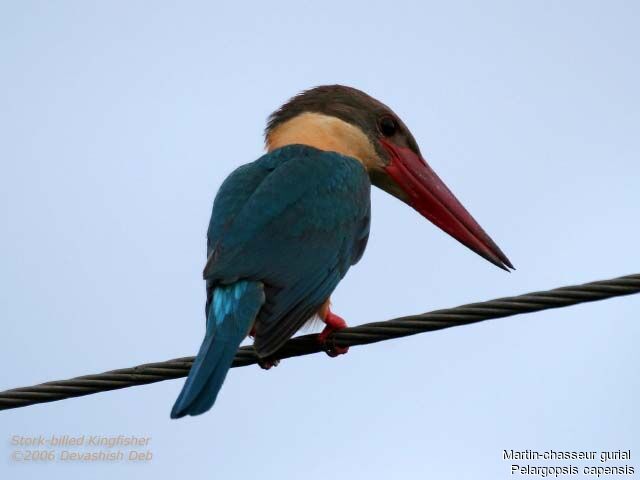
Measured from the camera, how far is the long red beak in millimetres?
7145

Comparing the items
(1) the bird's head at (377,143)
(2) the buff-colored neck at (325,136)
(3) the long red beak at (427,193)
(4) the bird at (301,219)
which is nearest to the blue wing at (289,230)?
(4) the bird at (301,219)

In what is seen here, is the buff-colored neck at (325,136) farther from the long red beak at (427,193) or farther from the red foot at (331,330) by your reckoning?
the red foot at (331,330)

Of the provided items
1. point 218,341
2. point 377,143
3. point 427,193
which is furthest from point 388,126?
point 218,341

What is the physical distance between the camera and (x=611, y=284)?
4.30 m

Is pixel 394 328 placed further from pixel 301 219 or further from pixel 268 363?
pixel 301 219

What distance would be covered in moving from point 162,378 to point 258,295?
0.67 meters

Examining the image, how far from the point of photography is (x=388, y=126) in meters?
7.28

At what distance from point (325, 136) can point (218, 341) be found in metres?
2.32

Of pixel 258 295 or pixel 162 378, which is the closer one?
pixel 162 378

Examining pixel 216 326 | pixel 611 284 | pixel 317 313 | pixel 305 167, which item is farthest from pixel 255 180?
pixel 611 284

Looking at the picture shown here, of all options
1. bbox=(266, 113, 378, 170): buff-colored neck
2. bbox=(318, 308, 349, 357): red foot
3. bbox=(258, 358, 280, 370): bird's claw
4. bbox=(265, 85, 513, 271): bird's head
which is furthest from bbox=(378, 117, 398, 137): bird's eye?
bbox=(258, 358, 280, 370): bird's claw

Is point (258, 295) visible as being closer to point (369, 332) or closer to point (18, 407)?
point (369, 332)

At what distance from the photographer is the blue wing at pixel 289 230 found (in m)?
5.36

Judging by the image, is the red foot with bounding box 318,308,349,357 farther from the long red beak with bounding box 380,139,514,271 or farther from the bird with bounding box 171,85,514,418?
the long red beak with bounding box 380,139,514,271
